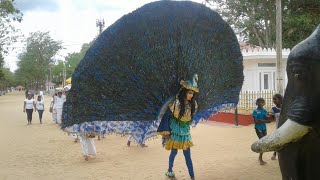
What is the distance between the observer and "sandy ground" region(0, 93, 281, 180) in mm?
6469

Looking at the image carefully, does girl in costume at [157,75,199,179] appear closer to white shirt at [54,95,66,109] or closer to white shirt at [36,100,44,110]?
white shirt at [54,95,66,109]

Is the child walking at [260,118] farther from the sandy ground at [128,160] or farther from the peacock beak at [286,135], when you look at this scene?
the peacock beak at [286,135]

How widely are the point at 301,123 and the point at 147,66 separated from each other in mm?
3524

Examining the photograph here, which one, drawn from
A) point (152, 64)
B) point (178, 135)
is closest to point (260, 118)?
point (178, 135)

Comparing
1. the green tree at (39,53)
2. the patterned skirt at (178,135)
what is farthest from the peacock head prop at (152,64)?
the green tree at (39,53)

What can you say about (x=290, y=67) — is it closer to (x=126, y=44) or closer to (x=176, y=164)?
(x=126, y=44)

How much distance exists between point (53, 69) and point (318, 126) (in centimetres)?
6764

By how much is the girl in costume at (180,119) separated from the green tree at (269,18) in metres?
9.99

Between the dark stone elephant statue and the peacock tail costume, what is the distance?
3.09 metres

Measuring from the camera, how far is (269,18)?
2052cm

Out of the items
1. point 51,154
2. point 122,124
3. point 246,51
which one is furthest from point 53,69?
point 122,124

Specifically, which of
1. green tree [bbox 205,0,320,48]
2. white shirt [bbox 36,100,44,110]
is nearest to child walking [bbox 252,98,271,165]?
green tree [bbox 205,0,320,48]

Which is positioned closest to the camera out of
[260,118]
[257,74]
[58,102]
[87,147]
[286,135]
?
[286,135]

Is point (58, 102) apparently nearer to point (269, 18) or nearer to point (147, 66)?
point (147, 66)
